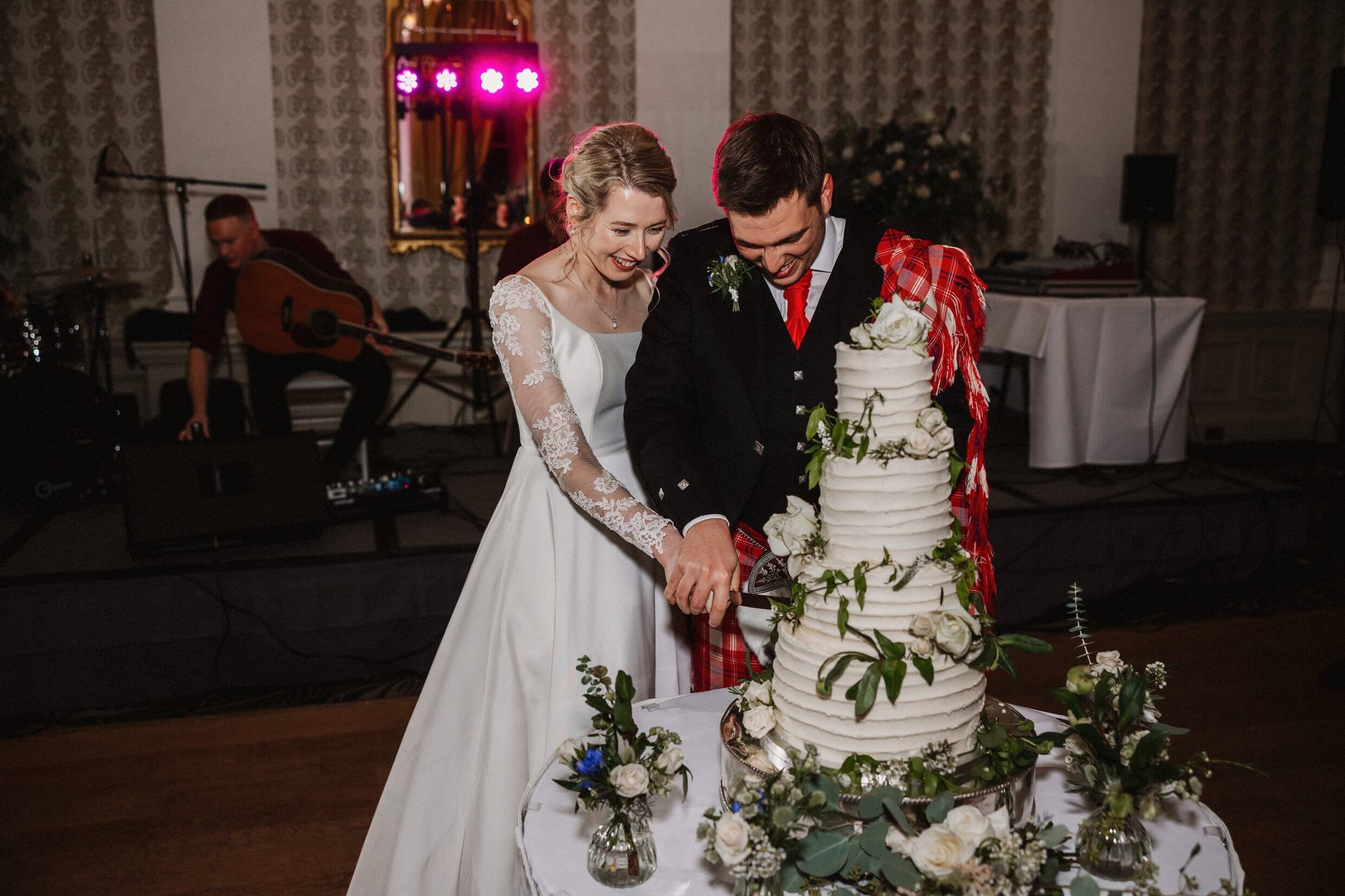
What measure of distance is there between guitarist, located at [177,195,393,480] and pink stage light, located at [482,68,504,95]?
4.09 ft

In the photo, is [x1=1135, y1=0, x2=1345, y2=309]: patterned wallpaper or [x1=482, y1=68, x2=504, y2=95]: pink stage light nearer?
[x1=482, y1=68, x2=504, y2=95]: pink stage light

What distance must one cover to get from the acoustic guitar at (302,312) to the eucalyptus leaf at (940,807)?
3951mm

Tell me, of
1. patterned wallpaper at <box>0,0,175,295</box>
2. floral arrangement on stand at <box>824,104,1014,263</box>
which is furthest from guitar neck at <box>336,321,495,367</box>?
floral arrangement on stand at <box>824,104,1014,263</box>

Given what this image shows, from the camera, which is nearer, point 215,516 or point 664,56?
point 215,516

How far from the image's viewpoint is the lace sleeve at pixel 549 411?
185cm

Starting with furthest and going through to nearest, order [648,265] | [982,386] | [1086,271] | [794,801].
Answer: [1086,271]
[648,265]
[982,386]
[794,801]

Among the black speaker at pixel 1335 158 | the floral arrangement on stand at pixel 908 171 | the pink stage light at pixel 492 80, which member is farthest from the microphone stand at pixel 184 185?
the black speaker at pixel 1335 158

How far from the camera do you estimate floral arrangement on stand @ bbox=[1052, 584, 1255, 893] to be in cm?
120

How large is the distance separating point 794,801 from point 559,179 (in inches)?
52.8

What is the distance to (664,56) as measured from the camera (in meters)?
6.25

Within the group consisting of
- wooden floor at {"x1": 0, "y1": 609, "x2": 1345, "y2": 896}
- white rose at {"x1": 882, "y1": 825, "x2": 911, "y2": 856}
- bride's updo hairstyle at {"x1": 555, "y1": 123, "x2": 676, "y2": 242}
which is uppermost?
→ bride's updo hairstyle at {"x1": 555, "y1": 123, "x2": 676, "y2": 242}

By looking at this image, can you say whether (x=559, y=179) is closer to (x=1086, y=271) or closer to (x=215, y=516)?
(x=215, y=516)

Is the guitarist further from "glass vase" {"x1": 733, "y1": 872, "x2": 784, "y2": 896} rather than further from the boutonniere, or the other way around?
"glass vase" {"x1": 733, "y1": 872, "x2": 784, "y2": 896}

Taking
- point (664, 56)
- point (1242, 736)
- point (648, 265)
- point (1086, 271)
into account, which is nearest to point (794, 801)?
point (648, 265)
